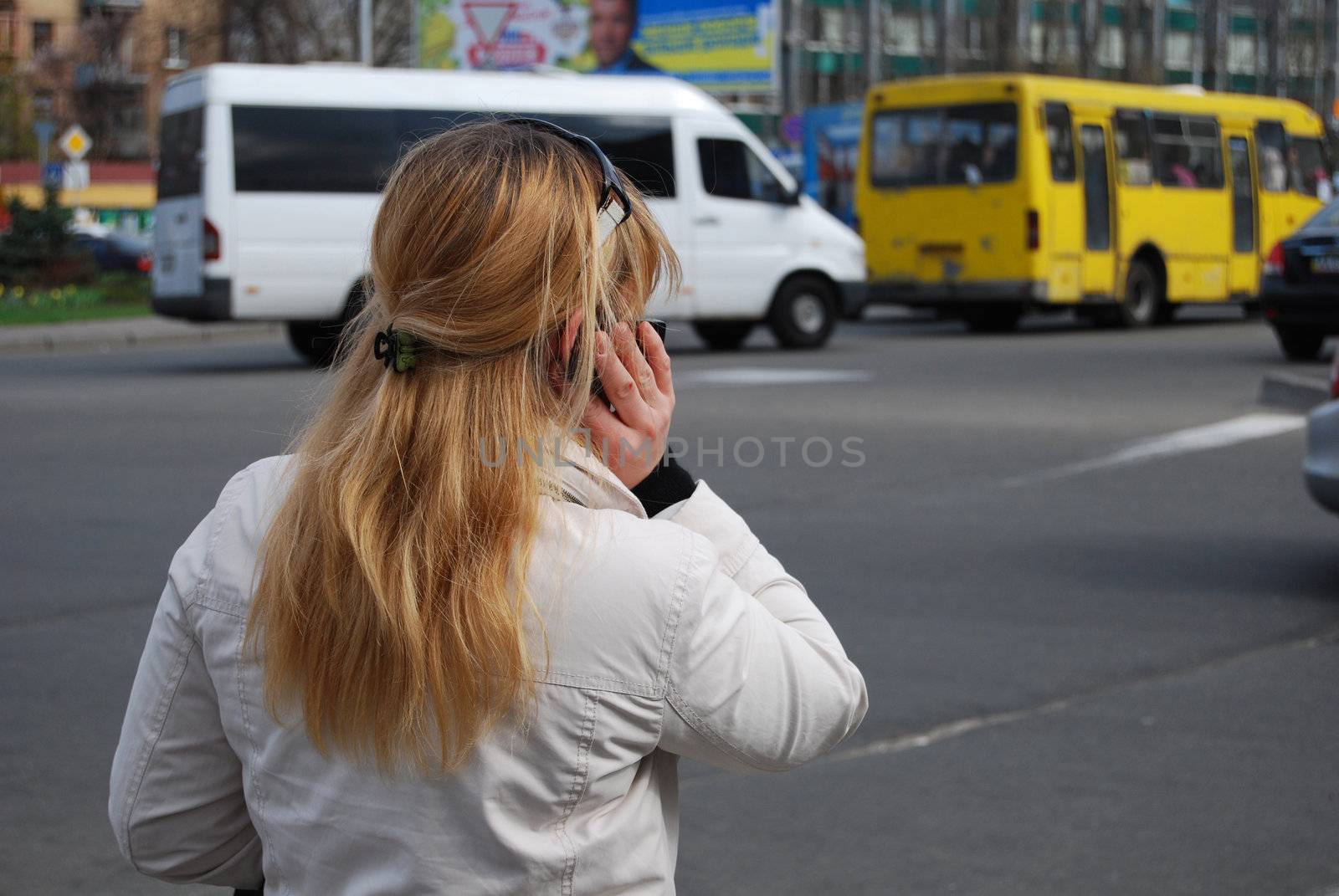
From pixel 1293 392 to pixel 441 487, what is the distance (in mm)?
12693

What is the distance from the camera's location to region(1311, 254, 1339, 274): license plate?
14878 millimetres

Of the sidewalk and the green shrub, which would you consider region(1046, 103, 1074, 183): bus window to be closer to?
the sidewalk

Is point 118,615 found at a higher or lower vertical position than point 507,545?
lower

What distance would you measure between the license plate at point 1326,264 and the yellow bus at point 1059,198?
6.12m

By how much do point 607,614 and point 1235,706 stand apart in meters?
3.95

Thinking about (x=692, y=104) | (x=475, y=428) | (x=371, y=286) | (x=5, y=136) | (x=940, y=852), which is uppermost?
(x=5, y=136)

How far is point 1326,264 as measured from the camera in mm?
14922

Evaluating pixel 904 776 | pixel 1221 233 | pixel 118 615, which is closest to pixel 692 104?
pixel 1221 233

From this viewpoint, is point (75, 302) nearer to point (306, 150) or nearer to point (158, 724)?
point (306, 150)

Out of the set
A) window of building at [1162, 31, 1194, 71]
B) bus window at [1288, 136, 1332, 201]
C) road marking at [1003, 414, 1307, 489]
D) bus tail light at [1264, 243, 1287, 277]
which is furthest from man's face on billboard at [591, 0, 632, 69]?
window of building at [1162, 31, 1194, 71]

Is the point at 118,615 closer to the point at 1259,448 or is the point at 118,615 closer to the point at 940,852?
the point at 940,852

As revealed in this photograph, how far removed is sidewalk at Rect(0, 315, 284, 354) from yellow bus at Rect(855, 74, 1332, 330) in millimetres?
8657

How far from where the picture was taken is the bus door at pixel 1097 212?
21.9 metres

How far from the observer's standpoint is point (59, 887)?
3.59 metres
